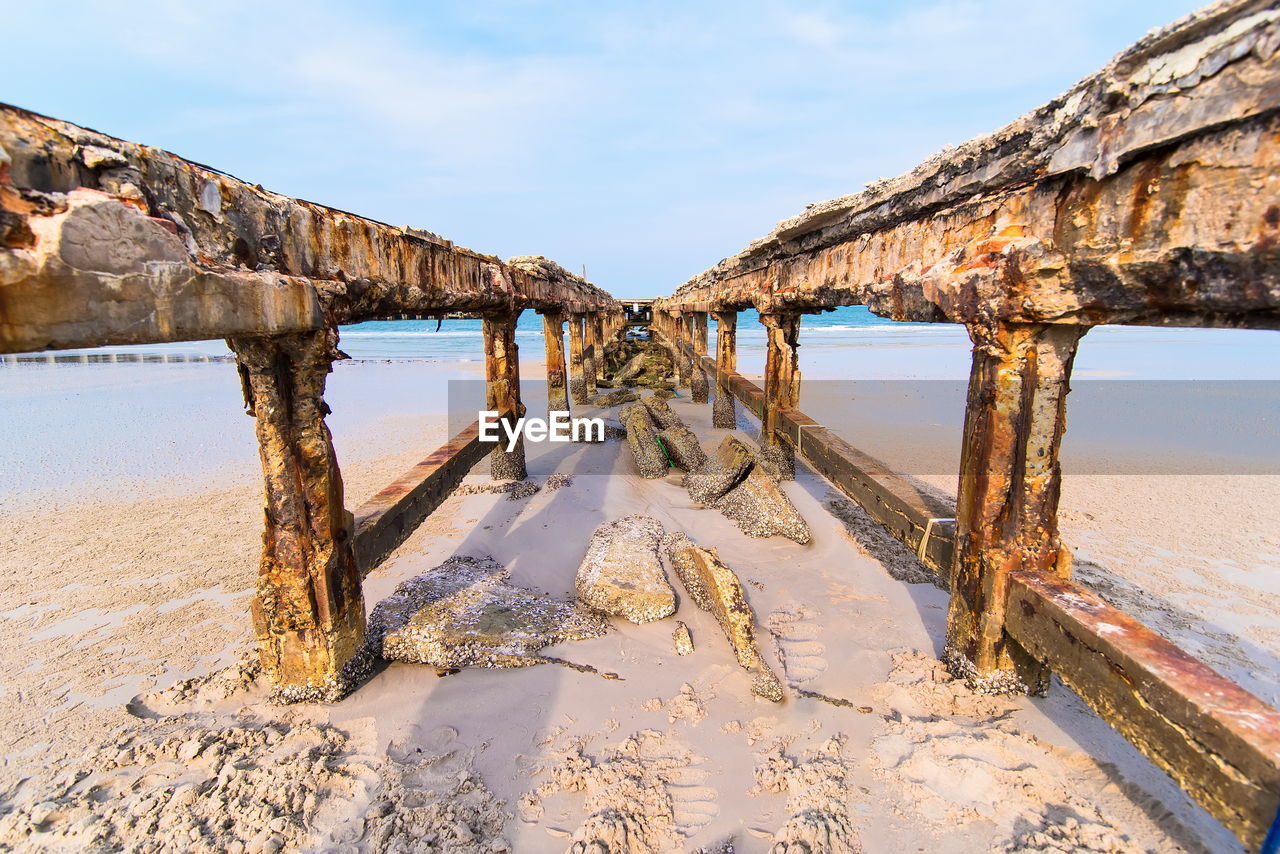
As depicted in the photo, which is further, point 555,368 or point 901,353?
point 901,353

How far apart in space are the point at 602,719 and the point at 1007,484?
104 inches

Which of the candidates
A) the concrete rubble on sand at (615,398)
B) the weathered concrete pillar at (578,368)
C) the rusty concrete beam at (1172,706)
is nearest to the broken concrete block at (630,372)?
the weathered concrete pillar at (578,368)

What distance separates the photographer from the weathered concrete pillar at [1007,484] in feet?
9.01

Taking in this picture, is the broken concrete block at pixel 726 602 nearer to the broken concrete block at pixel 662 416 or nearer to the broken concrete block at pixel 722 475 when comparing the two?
the broken concrete block at pixel 722 475

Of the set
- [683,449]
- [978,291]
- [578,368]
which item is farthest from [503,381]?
[578,368]

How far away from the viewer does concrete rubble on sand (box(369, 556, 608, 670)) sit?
3.70m

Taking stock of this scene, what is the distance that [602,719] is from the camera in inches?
129

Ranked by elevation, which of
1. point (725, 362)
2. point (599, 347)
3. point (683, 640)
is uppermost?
point (599, 347)

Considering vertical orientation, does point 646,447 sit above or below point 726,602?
above

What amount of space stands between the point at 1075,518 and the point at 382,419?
1318 cm

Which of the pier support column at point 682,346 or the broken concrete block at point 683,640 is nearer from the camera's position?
the broken concrete block at point 683,640

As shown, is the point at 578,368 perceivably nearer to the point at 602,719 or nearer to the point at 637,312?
the point at 602,719

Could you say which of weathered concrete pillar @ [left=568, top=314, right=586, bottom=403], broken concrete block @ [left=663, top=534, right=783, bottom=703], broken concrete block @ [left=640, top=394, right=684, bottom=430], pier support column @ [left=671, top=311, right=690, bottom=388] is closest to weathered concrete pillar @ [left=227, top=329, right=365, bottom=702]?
broken concrete block @ [left=663, top=534, right=783, bottom=703]

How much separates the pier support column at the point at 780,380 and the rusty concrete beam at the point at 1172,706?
4750mm
